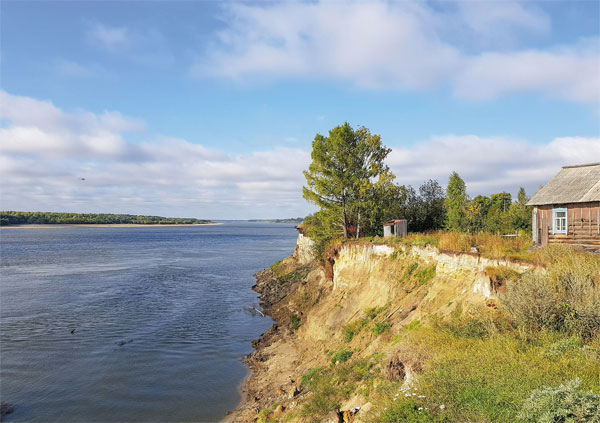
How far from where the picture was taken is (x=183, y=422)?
658 inches

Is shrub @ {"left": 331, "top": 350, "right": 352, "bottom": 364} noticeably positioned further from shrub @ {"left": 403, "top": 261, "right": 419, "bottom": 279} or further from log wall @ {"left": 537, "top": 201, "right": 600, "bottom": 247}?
log wall @ {"left": 537, "top": 201, "right": 600, "bottom": 247}

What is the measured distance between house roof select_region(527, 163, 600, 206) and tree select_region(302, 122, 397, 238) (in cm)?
1143

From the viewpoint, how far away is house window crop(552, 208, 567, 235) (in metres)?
19.9

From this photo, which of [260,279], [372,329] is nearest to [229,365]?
[372,329]

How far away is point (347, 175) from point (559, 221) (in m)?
15.0

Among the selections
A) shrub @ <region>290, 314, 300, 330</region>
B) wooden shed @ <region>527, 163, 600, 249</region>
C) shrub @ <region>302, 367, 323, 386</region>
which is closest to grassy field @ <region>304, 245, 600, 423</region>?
shrub @ <region>302, 367, 323, 386</region>

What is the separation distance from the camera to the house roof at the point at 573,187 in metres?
19.2

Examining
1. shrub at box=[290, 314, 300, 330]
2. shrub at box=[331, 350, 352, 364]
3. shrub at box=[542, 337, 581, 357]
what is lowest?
shrub at box=[290, 314, 300, 330]

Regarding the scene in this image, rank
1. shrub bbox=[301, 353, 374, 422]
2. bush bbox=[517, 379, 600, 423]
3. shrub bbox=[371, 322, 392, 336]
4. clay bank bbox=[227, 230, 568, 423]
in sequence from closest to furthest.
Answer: bush bbox=[517, 379, 600, 423] → clay bank bbox=[227, 230, 568, 423] → shrub bbox=[301, 353, 374, 422] → shrub bbox=[371, 322, 392, 336]

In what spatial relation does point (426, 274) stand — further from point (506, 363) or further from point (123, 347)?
point (123, 347)

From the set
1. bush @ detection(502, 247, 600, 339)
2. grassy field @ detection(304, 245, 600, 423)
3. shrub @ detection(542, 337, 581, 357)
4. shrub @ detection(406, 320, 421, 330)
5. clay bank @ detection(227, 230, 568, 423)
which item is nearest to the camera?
grassy field @ detection(304, 245, 600, 423)

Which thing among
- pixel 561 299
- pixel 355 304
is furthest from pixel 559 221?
pixel 355 304

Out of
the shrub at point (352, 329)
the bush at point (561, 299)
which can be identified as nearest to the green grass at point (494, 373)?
the bush at point (561, 299)

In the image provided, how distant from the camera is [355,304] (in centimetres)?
2314
